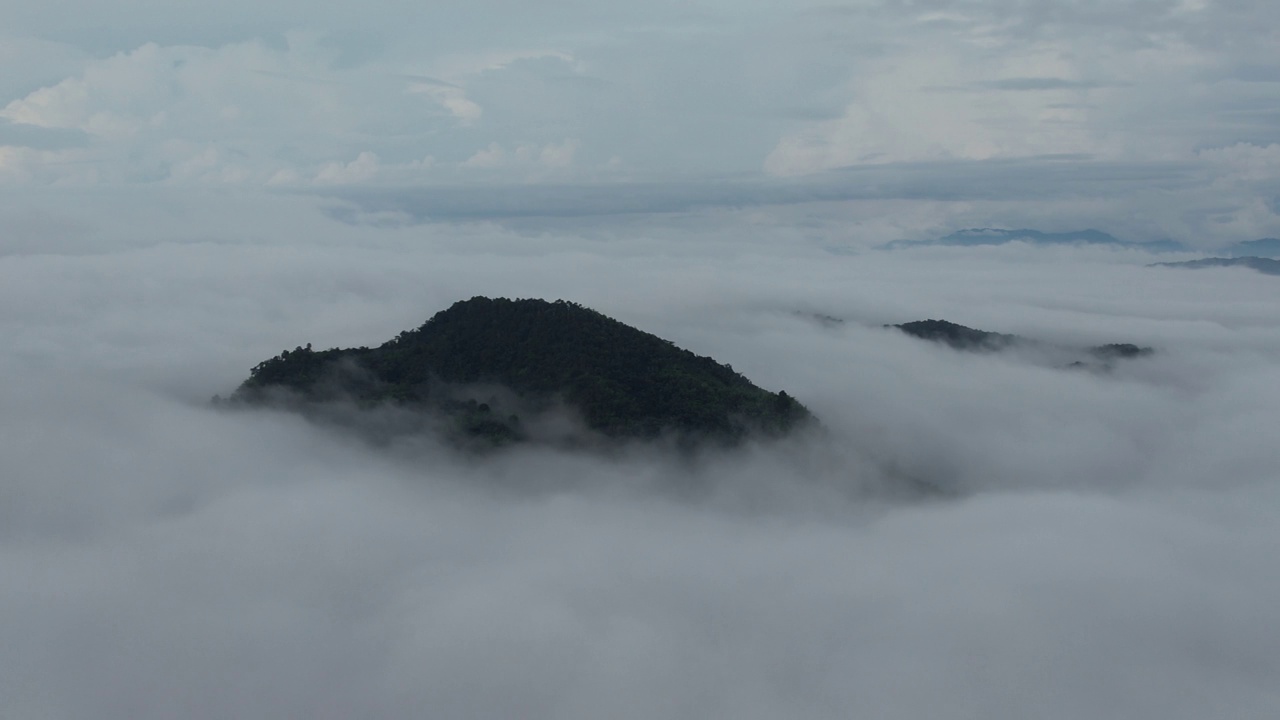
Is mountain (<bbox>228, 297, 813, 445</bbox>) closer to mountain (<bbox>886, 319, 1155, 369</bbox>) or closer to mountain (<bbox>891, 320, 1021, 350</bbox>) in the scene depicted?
mountain (<bbox>891, 320, 1021, 350</bbox>)

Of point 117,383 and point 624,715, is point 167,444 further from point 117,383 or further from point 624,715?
point 624,715

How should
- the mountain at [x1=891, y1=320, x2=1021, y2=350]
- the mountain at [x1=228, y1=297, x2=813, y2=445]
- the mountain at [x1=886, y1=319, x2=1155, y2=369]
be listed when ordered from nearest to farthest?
the mountain at [x1=228, y1=297, x2=813, y2=445] < the mountain at [x1=891, y1=320, x2=1021, y2=350] < the mountain at [x1=886, y1=319, x2=1155, y2=369]

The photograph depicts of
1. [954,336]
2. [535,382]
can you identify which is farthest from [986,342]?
[535,382]

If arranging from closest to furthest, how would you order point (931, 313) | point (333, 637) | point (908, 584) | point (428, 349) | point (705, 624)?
point (333, 637) < point (705, 624) < point (908, 584) < point (428, 349) < point (931, 313)

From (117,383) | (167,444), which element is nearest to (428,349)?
(167,444)

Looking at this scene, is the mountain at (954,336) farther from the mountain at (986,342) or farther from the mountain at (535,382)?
the mountain at (535,382)

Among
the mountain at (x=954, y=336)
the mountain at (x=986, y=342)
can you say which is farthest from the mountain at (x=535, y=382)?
the mountain at (x=986, y=342)

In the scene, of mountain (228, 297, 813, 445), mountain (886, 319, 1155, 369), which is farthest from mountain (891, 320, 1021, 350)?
mountain (228, 297, 813, 445)

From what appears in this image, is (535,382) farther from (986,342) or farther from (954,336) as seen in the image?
(986,342)
